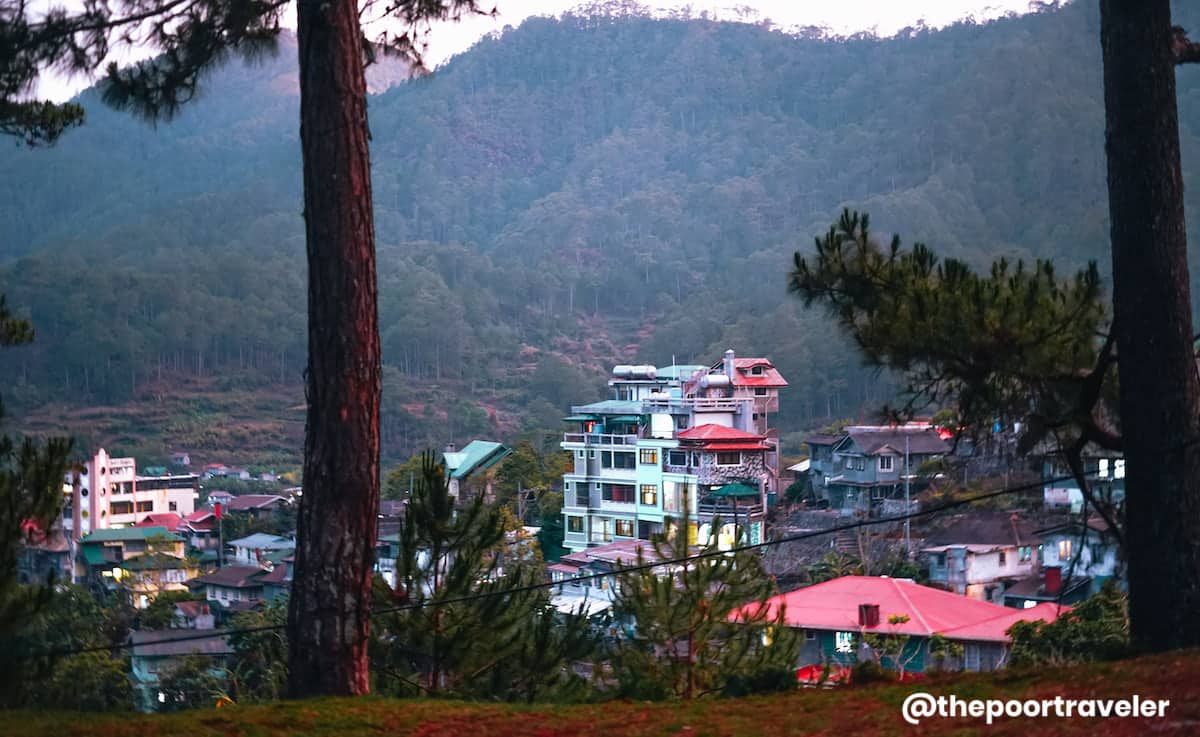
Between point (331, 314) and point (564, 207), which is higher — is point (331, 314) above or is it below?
below

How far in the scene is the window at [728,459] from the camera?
20812mm

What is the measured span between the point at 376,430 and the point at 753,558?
3.29 metres

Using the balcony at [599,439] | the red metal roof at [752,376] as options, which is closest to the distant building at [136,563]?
the balcony at [599,439]

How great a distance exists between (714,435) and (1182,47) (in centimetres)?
1601

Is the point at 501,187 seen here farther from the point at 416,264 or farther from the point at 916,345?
the point at 916,345

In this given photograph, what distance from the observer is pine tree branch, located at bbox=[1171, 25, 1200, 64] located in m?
5.04

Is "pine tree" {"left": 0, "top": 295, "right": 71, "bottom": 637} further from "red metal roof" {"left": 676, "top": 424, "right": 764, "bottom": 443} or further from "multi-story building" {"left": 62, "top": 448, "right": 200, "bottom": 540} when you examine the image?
"multi-story building" {"left": 62, "top": 448, "right": 200, "bottom": 540}

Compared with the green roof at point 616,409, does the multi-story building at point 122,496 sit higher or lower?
lower

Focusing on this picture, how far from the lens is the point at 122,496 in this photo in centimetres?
2956

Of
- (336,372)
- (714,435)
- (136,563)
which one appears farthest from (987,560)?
(136,563)

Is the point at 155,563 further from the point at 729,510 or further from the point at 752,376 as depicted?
the point at 752,376

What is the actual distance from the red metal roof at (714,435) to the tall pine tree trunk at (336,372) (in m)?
16.0

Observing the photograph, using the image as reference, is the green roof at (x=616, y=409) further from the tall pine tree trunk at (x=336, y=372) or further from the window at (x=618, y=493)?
the tall pine tree trunk at (x=336, y=372)

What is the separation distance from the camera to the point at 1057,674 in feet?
13.6
